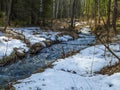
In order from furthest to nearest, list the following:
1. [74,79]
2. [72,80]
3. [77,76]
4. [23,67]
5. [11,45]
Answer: [11,45]
[23,67]
[77,76]
[74,79]
[72,80]

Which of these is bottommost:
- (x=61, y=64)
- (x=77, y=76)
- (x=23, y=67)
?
(x=23, y=67)

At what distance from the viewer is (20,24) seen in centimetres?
3300

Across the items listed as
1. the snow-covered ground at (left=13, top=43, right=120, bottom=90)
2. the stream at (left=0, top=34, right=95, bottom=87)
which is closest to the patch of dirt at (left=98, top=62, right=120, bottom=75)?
the snow-covered ground at (left=13, top=43, right=120, bottom=90)

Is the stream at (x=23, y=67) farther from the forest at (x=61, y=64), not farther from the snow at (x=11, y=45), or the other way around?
the snow at (x=11, y=45)

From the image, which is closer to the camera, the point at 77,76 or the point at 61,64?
the point at 77,76

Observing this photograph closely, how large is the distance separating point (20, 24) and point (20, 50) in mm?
15658

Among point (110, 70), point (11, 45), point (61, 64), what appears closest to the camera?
point (110, 70)

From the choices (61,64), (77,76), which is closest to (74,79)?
(77,76)

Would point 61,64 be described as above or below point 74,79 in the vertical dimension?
below

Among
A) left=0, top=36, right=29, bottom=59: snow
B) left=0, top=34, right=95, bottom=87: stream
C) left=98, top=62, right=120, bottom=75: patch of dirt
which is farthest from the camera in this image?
left=0, top=36, right=29, bottom=59: snow

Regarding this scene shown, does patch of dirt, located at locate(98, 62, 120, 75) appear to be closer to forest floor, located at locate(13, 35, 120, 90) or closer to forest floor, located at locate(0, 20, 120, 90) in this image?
forest floor, located at locate(0, 20, 120, 90)

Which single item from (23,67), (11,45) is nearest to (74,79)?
(23,67)

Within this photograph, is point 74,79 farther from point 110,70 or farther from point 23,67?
point 23,67

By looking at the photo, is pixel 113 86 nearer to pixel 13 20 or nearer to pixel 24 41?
pixel 24 41
